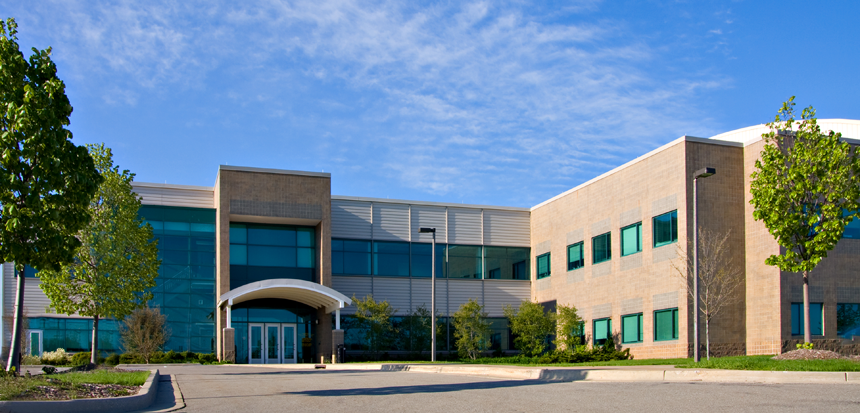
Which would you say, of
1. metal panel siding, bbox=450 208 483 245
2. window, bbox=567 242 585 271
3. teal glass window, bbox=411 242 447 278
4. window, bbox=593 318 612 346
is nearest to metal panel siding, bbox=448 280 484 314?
teal glass window, bbox=411 242 447 278

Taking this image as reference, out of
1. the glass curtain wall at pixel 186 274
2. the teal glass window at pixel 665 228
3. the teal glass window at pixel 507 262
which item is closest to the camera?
the teal glass window at pixel 665 228

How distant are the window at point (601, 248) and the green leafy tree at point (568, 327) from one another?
281 cm

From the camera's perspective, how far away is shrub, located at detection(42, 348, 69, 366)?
3512 cm

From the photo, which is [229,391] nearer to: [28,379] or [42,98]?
[28,379]

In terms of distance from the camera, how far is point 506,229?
45719 millimetres

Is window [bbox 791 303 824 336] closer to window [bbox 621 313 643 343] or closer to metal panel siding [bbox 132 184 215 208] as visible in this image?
window [bbox 621 313 643 343]

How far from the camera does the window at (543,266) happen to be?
144 feet

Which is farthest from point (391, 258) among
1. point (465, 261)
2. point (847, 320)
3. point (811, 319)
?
point (847, 320)

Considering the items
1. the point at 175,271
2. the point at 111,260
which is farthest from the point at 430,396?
the point at 175,271

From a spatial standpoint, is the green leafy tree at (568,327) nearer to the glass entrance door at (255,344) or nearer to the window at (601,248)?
the window at (601,248)

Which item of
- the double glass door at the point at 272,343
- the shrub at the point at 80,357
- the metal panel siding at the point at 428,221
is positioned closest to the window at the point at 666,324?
the metal panel siding at the point at 428,221

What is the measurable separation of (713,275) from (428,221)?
18229 millimetres

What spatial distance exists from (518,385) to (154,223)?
2840 cm

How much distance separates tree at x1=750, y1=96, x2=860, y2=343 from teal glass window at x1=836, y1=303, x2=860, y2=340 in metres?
7.63
